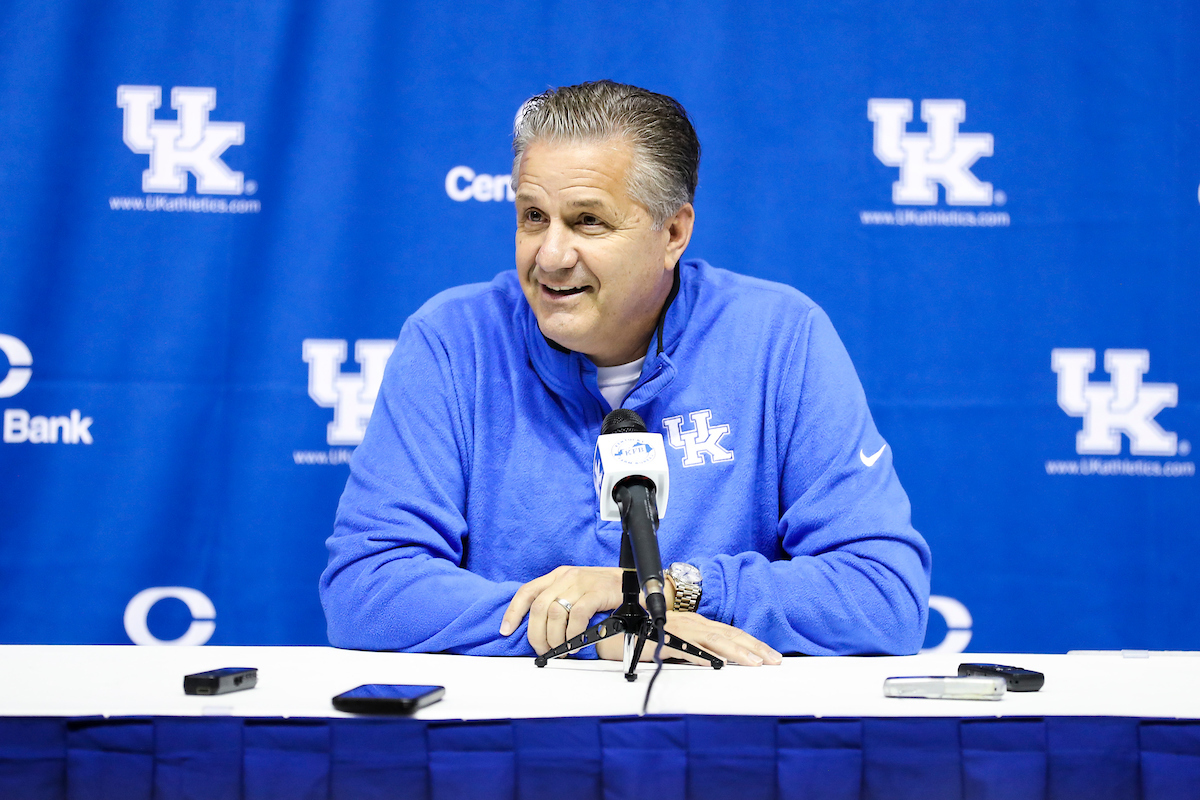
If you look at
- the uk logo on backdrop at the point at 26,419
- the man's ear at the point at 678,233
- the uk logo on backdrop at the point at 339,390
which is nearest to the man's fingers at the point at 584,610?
the man's ear at the point at 678,233

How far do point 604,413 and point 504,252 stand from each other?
0.92m

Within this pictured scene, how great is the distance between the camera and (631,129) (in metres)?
1.47

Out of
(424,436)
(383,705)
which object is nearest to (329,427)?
(424,436)

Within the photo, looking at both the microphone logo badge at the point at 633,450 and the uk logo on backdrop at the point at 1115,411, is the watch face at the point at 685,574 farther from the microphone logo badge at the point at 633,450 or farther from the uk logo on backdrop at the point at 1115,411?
the uk logo on backdrop at the point at 1115,411

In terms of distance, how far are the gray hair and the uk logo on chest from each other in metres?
0.33

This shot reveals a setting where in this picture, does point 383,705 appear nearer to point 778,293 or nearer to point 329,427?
point 778,293

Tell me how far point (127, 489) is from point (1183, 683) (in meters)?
2.17

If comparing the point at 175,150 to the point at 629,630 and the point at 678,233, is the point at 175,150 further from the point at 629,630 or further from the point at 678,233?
the point at 629,630

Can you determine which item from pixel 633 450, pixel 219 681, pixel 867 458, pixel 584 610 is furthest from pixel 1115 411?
pixel 219 681

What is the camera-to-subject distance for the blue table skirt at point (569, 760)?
766 mm

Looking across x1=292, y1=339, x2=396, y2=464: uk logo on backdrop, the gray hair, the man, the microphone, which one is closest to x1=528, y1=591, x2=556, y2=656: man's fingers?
the man

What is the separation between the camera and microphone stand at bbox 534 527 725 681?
982 mm

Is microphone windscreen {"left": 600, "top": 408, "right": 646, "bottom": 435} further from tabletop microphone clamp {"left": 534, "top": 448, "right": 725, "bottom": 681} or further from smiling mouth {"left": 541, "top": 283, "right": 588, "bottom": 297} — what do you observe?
Answer: smiling mouth {"left": 541, "top": 283, "right": 588, "bottom": 297}

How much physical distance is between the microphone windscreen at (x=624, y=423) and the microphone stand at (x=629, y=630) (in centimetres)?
11
